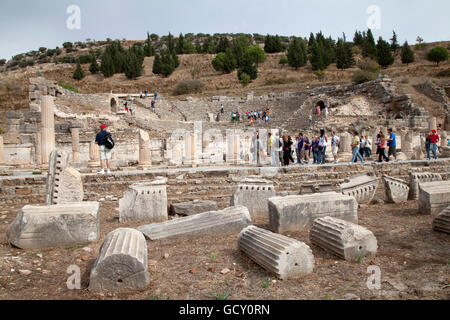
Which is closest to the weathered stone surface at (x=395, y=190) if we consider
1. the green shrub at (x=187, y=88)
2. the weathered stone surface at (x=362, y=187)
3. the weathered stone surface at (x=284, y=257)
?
the weathered stone surface at (x=362, y=187)

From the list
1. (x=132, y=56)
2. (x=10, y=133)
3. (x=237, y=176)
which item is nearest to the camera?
(x=237, y=176)

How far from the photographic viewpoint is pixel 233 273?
3.58 metres

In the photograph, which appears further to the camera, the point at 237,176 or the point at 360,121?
the point at 360,121

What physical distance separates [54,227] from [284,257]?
3.25 meters

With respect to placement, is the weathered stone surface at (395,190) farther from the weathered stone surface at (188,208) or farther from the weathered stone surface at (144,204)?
the weathered stone surface at (144,204)

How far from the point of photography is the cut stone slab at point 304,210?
5074 millimetres

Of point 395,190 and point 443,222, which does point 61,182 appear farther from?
point 395,190

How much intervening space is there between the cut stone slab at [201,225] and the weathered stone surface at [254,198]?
3.59 feet

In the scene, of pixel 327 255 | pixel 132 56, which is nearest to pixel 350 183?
pixel 327 255

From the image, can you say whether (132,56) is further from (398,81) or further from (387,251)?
(387,251)

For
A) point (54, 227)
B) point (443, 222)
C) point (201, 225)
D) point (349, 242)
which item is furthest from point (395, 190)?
point (54, 227)

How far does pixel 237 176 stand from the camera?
9.06 m

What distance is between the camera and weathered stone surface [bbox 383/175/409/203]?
24.3ft

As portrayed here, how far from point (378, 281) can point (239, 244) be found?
1.71 meters
